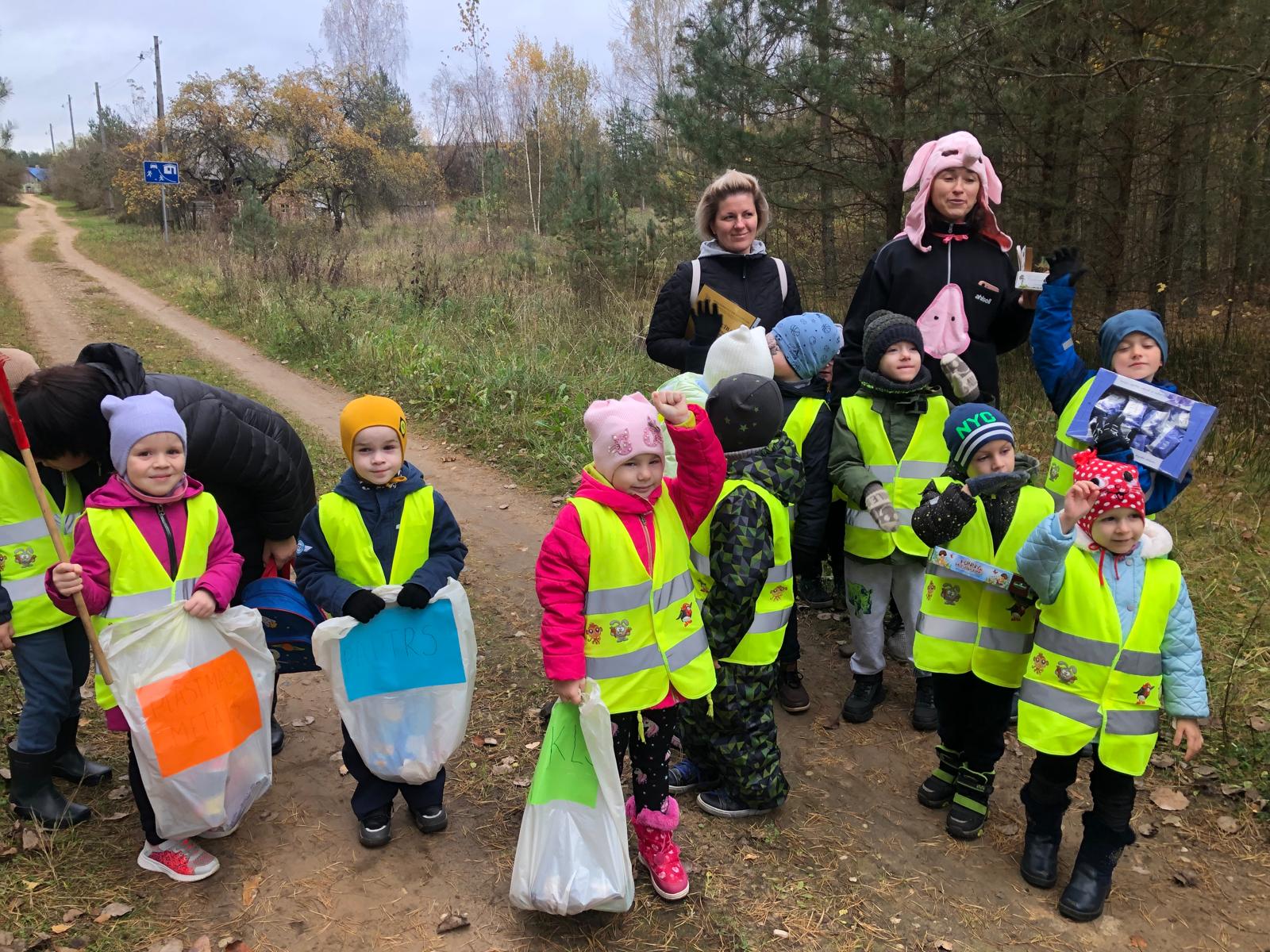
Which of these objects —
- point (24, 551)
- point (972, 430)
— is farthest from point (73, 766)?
point (972, 430)

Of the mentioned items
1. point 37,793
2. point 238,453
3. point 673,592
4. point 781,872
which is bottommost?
point 781,872

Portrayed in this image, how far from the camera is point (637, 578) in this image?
2523mm

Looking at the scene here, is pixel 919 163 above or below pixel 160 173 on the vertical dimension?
below

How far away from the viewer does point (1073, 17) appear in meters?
7.03

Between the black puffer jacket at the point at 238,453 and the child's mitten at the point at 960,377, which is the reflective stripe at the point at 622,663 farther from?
the child's mitten at the point at 960,377

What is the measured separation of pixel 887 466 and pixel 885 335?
545 mm

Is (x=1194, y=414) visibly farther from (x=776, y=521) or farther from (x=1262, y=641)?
(x=1262, y=641)

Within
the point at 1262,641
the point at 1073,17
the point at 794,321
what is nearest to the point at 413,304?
A: the point at 1073,17

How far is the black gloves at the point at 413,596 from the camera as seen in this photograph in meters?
2.64

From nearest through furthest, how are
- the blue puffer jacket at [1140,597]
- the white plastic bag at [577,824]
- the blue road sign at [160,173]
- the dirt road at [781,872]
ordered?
the white plastic bag at [577,824] → the blue puffer jacket at [1140,597] → the dirt road at [781,872] → the blue road sign at [160,173]

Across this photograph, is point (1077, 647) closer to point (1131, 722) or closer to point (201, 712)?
point (1131, 722)

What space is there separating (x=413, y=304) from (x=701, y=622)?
10.7 m

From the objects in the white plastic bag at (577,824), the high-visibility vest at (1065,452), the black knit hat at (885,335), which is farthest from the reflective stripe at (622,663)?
the high-visibility vest at (1065,452)

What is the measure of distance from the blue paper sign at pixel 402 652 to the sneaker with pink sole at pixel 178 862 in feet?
2.58
